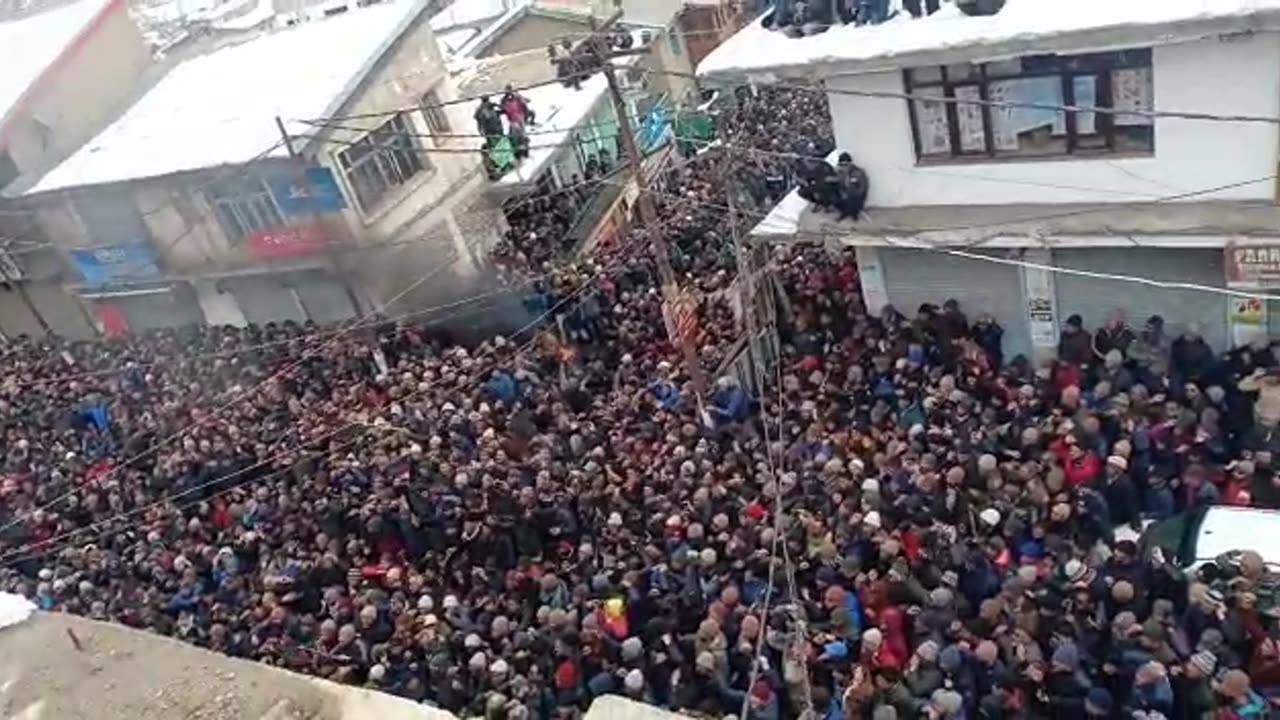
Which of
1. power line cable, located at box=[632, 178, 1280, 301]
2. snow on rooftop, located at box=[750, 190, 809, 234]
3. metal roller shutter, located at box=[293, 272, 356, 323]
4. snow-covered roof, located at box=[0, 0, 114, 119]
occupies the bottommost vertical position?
metal roller shutter, located at box=[293, 272, 356, 323]

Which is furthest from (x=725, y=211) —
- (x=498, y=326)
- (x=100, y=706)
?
(x=100, y=706)

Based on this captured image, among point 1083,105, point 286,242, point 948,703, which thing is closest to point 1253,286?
point 1083,105

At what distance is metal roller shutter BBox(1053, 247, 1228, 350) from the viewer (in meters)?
12.0

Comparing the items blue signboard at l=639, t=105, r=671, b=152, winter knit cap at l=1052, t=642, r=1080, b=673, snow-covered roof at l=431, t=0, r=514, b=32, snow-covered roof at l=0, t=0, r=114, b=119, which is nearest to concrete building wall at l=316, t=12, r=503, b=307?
blue signboard at l=639, t=105, r=671, b=152

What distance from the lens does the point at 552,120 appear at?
20.4m

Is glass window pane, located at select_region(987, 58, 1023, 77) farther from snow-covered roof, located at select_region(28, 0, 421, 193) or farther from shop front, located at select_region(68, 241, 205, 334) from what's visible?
shop front, located at select_region(68, 241, 205, 334)

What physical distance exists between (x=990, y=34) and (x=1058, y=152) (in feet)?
5.74

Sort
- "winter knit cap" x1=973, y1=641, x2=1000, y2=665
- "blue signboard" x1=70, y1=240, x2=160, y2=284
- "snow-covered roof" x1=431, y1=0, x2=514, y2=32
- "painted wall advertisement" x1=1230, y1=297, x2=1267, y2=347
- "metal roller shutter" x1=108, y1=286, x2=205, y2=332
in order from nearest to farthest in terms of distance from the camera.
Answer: "winter knit cap" x1=973, y1=641, x2=1000, y2=665
"painted wall advertisement" x1=1230, y1=297, x2=1267, y2=347
"blue signboard" x1=70, y1=240, x2=160, y2=284
"metal roller shutter" x1=108, y1=286, x2=205, y2=332
"snow-covered roof" x1=431, y1=0, x2=514, y2=32

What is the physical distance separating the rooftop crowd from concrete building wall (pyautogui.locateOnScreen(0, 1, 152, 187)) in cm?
775

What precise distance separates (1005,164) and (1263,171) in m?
2.45

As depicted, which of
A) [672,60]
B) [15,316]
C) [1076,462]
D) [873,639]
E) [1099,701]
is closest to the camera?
[1099,701]

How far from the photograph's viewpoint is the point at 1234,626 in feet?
27.5

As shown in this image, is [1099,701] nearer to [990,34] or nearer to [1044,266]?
[1044,266]

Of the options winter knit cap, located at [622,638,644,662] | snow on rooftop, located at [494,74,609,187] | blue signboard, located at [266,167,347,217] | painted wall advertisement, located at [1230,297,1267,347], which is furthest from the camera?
snow on rooftop, located at [494,74,609,187]
